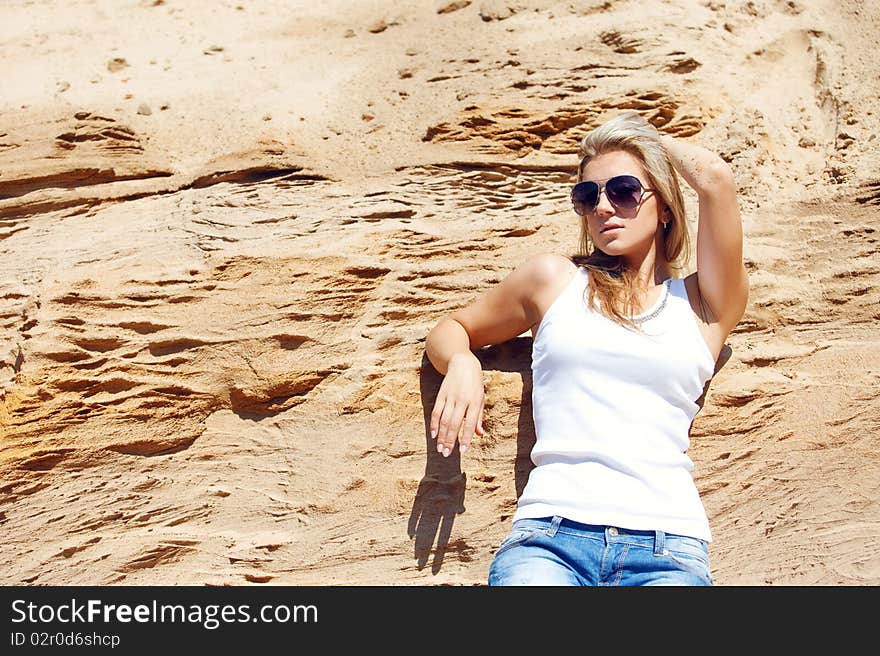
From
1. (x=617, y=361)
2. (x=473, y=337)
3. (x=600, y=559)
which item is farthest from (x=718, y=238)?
(x=600, y=559)

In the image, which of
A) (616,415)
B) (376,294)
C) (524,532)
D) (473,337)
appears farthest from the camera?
(376,294)

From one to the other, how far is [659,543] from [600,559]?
0.18 meters

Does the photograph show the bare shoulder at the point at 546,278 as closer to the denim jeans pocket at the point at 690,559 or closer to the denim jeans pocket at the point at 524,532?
the denim jeans pocket at the point at 524,532

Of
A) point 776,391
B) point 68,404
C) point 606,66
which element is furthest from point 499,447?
point 606,66

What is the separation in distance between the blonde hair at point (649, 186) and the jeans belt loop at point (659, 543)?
798mm

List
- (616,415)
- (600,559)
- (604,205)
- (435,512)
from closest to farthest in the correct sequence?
(600,559), (616,415), (604,205), (435,512)

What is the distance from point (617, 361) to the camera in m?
3.21

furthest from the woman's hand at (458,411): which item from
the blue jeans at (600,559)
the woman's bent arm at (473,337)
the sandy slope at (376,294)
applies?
the sandy slope at (376,294)

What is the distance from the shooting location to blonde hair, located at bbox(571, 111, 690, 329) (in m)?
3.41

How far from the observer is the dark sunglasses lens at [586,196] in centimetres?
346

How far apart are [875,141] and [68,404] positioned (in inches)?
154

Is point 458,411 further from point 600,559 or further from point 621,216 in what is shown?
point 621,216

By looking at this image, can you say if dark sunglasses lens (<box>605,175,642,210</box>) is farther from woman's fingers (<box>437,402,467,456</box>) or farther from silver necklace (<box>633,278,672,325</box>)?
woman's fingers (<box>437,402,467,456</box>)

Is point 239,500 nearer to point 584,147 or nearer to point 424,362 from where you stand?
point 424,362
